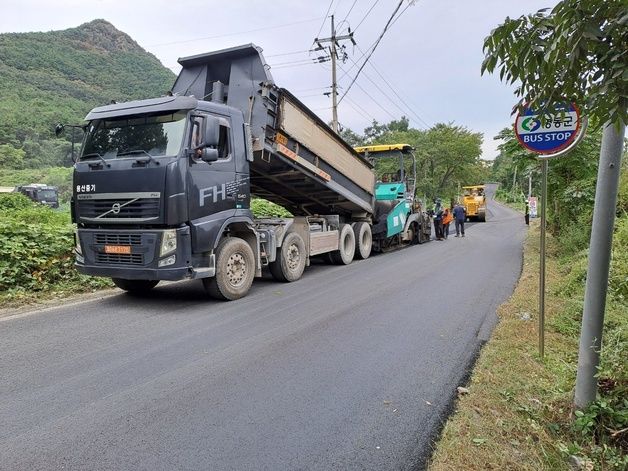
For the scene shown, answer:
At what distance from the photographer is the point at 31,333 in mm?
4949

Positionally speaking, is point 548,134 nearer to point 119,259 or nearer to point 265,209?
point 119,259

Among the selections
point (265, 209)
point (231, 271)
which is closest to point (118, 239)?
point (231, 271)

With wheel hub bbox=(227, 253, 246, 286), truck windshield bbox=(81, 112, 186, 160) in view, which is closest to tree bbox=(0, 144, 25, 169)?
truck windshield bbox=(81, 112, 186, 160)

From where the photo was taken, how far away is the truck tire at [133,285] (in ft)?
23.4

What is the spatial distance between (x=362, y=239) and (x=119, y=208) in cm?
688

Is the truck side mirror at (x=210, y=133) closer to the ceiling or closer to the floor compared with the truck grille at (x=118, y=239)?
closer to the ceiling

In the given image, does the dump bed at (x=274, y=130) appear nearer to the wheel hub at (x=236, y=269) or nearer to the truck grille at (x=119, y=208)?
the wheel hub at (x=236, y=269)

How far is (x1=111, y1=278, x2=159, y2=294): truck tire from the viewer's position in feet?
23.4

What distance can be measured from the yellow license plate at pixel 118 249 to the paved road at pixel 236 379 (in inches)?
30.8

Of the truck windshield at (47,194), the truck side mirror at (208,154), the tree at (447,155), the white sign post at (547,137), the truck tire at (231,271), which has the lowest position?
the truck tire at (231,271)

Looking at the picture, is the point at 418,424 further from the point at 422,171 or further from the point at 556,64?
the point at 422,171

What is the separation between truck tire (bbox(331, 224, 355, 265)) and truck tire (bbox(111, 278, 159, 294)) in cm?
458

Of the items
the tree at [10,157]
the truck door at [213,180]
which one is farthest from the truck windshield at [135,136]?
the tree at [10,157]

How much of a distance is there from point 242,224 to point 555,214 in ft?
30.0
